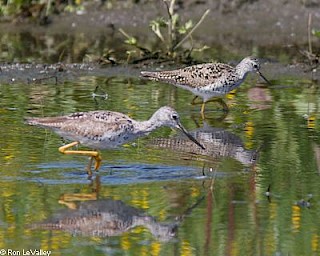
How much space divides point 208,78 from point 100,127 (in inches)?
144

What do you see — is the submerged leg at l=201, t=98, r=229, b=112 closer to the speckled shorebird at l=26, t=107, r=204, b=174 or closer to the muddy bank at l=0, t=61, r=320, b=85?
the muddy bank at l=0, t=61, r=320, b=85

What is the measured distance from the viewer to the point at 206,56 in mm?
15781

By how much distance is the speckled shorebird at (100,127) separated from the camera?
30.2 ft

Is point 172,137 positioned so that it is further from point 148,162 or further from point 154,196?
point 154,196

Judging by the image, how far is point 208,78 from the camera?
499 inches

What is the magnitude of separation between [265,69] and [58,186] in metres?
6.70

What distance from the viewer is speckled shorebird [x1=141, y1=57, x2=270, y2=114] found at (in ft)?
41.5

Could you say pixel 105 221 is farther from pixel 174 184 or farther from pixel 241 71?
pixel 241 71

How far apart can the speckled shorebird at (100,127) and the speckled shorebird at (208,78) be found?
3.03 m

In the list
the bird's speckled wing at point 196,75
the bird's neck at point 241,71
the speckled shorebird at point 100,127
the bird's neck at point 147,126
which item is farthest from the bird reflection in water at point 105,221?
the bird's neck at point 241,71

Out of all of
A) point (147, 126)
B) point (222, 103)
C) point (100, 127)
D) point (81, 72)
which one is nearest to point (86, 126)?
point (100, 127)

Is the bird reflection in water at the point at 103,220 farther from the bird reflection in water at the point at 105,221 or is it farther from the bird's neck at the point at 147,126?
the bird's neck at the point at 147,126

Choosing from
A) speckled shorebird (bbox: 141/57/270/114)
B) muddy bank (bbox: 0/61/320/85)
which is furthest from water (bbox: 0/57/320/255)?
muddy bank (bbox: 0/61/320/85)

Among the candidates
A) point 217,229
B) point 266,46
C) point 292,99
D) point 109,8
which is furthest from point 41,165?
point 109,8
